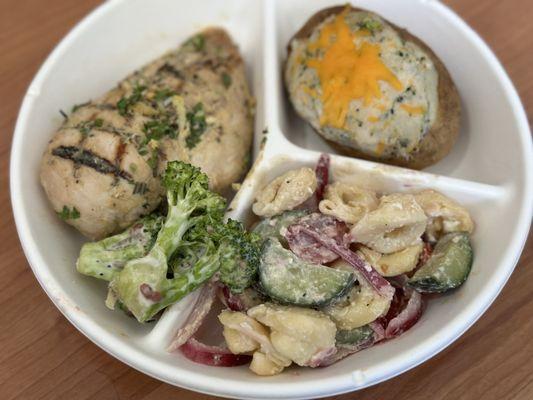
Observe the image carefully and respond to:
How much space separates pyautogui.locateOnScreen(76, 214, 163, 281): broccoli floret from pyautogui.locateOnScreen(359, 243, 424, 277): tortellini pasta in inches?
23.1

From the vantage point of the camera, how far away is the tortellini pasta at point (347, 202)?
154cm

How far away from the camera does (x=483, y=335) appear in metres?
1.58

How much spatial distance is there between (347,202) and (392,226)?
18 cm

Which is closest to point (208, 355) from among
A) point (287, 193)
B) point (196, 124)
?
point (287, 193)

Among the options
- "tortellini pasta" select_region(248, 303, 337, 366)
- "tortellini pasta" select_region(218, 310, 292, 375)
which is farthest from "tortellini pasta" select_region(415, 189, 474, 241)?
"tortellini pasta" select_region(218, 310, 292, 375)

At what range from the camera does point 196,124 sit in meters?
1.80

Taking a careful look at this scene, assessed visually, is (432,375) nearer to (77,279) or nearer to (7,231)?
(77,279)

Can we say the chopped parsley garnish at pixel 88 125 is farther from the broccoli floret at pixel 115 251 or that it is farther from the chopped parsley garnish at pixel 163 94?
the broccoli floret at pixel 115 251

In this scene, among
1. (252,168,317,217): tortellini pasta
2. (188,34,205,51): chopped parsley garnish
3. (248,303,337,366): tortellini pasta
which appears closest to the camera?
(248,303,337,366): tortellini pasta

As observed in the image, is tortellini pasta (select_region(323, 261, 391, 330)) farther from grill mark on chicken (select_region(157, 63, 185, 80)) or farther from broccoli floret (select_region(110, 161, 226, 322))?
grill mark on chicken (select_region(157, 63, 185, 80))

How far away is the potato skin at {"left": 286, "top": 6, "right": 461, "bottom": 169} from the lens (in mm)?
1759

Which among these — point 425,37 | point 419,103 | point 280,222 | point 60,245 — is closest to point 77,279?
point 60,245

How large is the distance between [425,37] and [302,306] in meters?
1.16

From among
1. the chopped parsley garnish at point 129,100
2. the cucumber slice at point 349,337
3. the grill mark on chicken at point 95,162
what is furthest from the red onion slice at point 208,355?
the chopped parsley garnish at point 129,100
